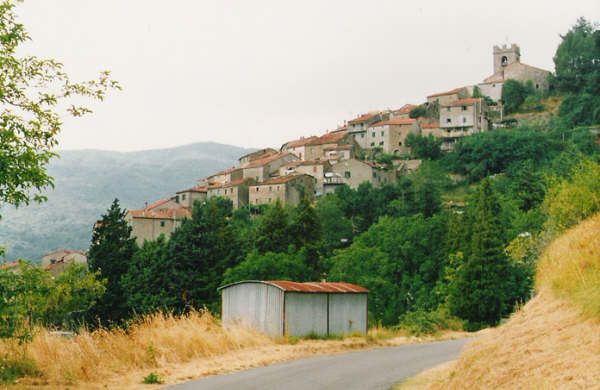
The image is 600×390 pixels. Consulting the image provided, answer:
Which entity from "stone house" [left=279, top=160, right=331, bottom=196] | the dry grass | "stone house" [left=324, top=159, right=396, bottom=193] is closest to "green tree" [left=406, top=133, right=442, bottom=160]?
"stone house" [left=324, top=159, right=396, bottom=193]

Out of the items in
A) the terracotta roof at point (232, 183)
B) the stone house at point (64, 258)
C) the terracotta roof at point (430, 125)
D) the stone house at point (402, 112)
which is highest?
the stone house at point (402, 112)

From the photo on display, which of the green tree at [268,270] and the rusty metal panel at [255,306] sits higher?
the rusty metal panel at [255,306]

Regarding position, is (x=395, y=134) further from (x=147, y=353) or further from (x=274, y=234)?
(x=147, y=353)

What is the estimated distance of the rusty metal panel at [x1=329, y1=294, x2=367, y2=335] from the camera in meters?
27.6

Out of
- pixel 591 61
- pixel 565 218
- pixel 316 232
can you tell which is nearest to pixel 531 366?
pixel 565 218

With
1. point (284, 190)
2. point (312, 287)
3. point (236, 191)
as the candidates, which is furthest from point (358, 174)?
point (312, 287)

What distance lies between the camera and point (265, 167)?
420 ft

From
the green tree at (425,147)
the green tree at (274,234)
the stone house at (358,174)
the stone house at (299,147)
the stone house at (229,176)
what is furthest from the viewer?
the stone house at (299,147)

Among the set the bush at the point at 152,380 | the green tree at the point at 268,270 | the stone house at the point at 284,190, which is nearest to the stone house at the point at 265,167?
the stone house at the point at 284,190

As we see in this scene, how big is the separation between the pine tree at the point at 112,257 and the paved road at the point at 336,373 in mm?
38881

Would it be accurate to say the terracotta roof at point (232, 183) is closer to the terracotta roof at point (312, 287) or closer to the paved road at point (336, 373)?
the terracotta roof at point (312, 287)

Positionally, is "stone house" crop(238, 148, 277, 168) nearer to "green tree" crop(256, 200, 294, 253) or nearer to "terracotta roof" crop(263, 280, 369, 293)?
"green tree" crop(256, 200, 294, 253)

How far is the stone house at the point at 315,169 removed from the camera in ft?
398

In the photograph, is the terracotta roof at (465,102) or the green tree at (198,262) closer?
the green tree at (198,262)
